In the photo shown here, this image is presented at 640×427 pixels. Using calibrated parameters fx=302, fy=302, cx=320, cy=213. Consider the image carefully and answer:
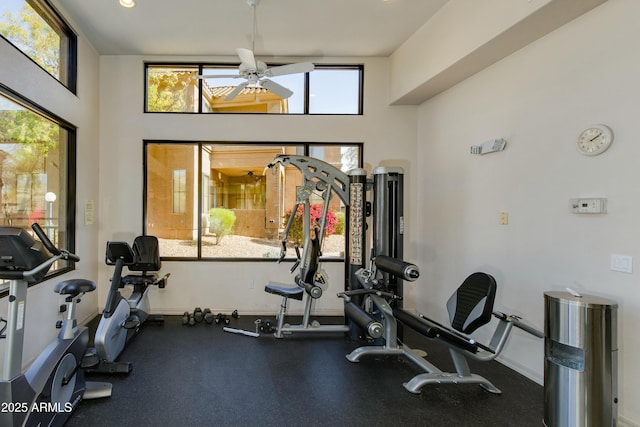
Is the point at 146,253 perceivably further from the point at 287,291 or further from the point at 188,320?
the point at 287,291

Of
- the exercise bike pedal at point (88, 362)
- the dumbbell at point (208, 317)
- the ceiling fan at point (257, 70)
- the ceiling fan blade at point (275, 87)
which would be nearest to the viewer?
the exercise bike pedal at point (88, 362)

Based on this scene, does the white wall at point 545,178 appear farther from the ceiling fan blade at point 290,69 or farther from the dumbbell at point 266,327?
the dumbbell at point 266,327

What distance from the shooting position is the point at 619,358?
207cm

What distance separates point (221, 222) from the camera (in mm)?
4363

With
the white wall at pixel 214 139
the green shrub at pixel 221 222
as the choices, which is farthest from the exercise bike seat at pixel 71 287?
the green shrub at pixel 221 222

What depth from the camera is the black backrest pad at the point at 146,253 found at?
3734 millimetres

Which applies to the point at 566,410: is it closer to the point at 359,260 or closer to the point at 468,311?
the point at 468,311

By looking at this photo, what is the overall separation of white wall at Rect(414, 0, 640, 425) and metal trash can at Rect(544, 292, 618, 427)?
0.93 ft

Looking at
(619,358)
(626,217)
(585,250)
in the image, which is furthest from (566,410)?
(626,217)

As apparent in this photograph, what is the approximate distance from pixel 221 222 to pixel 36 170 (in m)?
2.03

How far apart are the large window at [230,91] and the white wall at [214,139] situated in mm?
114

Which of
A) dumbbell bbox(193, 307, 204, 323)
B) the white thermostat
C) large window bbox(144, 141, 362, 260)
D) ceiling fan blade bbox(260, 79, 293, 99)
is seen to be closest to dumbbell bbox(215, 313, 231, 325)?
dumbbell bbox(193, 307, 204, 323)

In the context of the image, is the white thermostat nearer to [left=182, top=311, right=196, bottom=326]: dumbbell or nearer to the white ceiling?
the white ceiling

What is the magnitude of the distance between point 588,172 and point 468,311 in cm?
139
